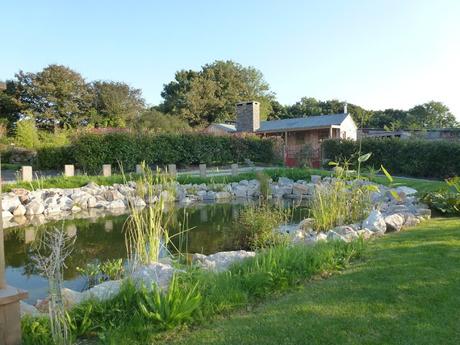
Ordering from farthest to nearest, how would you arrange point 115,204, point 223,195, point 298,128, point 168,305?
point 298,128 → point 223,195 → point 115,204 → point 168,305

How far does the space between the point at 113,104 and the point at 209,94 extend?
9006mm

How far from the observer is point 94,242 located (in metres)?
6.27

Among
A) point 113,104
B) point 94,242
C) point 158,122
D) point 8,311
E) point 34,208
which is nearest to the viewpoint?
point 8,311

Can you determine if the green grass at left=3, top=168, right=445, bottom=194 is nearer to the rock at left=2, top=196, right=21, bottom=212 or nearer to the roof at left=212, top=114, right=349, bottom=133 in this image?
the rock at left=2, top=196, right=21, bottom=212

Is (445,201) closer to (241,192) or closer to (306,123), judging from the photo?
(241,192)

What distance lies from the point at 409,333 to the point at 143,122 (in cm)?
2707

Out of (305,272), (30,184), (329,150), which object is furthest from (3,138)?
(305,272)

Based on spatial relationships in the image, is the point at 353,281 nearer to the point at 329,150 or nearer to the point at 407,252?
the point at 407,252

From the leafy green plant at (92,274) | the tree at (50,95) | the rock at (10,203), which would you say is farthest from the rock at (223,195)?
the tree at (50,95)

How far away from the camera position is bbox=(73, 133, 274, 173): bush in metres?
14.8

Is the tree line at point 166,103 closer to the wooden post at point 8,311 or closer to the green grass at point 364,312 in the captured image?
the green grass at point 364,312

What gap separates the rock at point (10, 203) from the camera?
8.67 m

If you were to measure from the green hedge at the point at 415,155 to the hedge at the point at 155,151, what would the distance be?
16.0ft

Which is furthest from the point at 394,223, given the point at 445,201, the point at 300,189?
the point at 300,189
